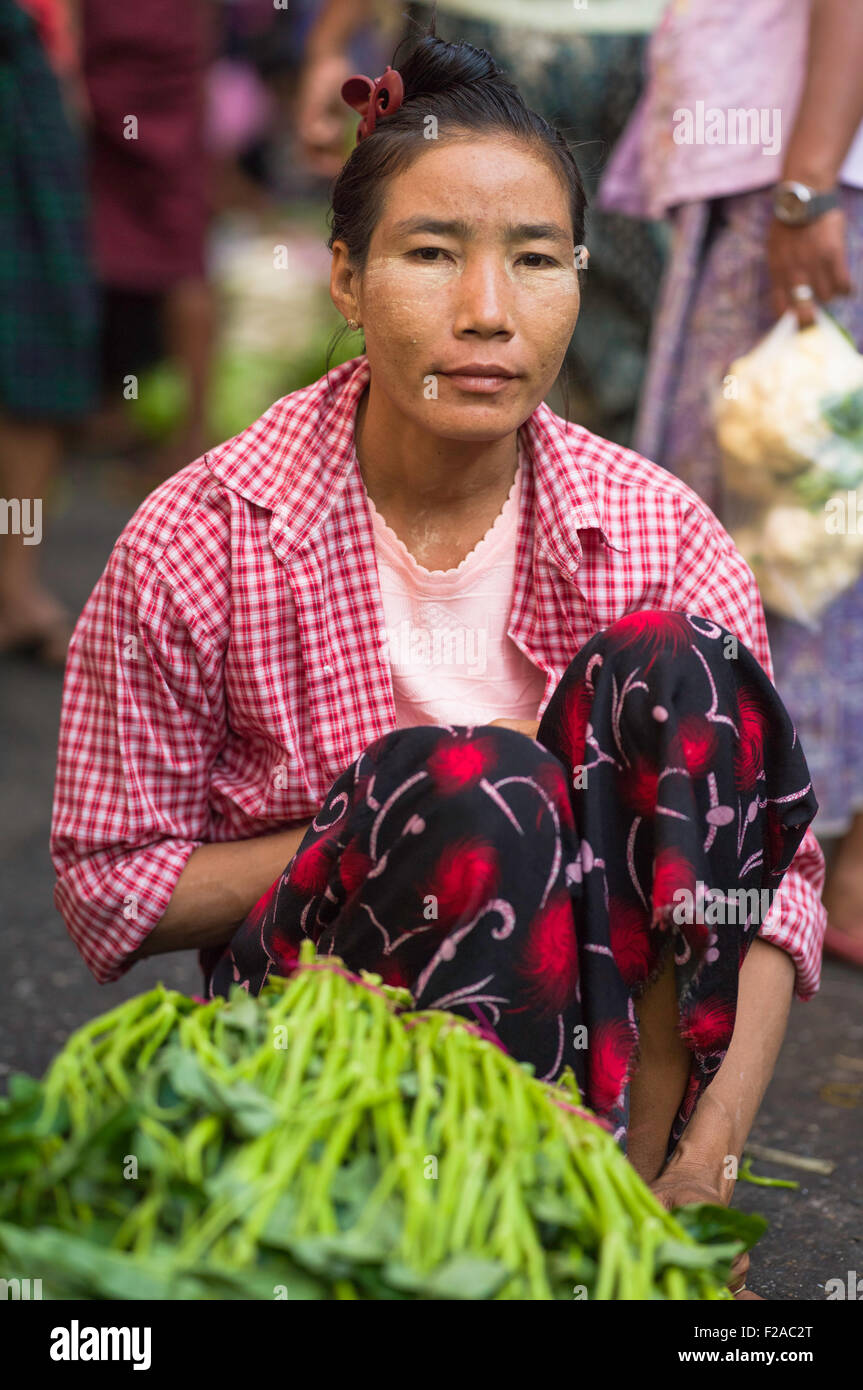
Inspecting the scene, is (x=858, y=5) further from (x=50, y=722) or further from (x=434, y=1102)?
(x=50, y=722)

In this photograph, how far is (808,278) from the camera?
2.51 meters

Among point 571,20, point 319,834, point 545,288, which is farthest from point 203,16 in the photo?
point 319,834

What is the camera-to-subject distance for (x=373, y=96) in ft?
6.10

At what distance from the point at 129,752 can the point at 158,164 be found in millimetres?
3304

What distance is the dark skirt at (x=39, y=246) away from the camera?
3785 millimetres

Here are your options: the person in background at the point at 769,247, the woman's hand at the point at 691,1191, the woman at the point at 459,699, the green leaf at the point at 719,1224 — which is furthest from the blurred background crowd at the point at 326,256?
the green leaf at the point at 719,1224

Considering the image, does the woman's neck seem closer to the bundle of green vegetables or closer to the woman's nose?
the woman's nose

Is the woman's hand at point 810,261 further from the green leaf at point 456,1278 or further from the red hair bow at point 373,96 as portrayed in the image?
the green leaf at point 456,1278

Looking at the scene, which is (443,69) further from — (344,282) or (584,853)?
(584,853)

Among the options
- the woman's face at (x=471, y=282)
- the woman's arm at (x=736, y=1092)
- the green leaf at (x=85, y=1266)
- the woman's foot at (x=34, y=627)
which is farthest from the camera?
the woman's foot at (x=34, y=627)

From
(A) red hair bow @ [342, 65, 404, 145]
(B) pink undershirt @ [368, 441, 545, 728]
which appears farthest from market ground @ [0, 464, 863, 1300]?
(A) red hair bow @ [342, 65, 404, 145]

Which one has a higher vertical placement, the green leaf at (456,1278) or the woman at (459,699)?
the woman at (459,699)

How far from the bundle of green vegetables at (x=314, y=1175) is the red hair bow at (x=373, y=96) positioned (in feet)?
3.41

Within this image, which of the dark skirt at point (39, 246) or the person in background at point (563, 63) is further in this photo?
the dark skirt at point (39, 246)
